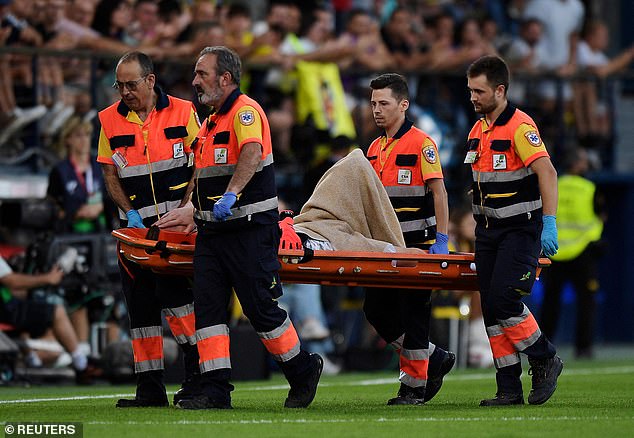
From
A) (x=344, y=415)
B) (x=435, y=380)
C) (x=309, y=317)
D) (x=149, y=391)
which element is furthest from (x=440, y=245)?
(x=309, y=317)

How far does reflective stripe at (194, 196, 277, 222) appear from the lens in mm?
8805

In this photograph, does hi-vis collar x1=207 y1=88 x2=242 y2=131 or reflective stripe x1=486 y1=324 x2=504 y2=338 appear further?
reflective stripe x1=486 y1=324 x2=504 y2=338

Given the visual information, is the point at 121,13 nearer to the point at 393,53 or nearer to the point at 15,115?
the point at 15,115

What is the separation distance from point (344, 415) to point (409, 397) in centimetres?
118

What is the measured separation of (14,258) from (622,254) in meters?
10.1

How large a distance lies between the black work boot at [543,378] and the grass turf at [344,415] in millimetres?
132

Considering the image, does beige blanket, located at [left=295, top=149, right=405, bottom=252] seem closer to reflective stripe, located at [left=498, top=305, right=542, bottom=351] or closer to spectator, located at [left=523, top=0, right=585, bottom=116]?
reflective stripe, located at [left=498, top=305, right=542, bottom=351]

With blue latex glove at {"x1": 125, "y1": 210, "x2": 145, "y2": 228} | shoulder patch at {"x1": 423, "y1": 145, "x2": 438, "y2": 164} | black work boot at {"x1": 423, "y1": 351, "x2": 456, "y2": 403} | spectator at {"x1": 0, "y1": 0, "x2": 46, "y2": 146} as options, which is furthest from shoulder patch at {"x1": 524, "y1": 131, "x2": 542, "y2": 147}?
spectator at {"x1": 0, "y1": 0, "x2": 46, "y2": 146}

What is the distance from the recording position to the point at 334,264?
947cm

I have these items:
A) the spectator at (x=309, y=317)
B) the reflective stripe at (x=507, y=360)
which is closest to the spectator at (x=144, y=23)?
the spectator at (x=309, y=317)

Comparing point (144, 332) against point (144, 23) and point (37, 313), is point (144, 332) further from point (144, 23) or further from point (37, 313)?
point (144, 23)

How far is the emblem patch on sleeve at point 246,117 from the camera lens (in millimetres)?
8789

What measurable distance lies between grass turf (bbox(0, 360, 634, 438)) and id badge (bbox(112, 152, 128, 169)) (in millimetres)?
1513

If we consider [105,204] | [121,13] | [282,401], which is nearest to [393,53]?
[121,13]
